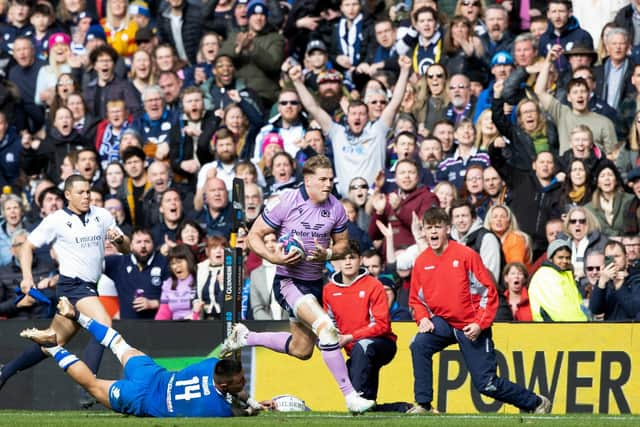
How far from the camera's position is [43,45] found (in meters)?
24.4

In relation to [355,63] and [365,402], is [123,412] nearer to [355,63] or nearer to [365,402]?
[365,402]

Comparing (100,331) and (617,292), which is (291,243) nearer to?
(100,331)

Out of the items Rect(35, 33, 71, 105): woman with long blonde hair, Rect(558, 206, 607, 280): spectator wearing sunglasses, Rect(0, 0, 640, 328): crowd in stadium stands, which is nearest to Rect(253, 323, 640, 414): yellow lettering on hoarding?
Rect(0, 0, 640, 328): crowd in stadium stands

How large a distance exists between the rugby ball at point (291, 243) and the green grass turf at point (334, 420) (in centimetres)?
149

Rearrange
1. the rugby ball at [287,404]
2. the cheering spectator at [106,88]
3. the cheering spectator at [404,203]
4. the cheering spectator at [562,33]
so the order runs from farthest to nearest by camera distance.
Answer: the cheering spectator at [106,88] → the cheering spectator at [562,33] → the cheering spectator at [404,203] → the rugby ball at [287,404]

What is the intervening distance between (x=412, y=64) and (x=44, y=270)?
578 cm

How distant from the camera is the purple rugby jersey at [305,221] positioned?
14.1 m

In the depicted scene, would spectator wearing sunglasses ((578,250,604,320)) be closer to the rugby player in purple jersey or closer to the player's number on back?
the rugby player in purple jersey

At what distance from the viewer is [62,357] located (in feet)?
46.3

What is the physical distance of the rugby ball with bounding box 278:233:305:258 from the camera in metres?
13.9

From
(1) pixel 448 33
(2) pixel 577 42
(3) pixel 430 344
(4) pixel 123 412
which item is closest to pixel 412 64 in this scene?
(1) pixel 448 33

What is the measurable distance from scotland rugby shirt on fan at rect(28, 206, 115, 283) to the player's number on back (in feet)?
10.9

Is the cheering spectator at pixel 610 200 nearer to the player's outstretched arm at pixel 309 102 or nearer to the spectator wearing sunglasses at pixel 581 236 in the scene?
the spectator wearing sunglasses at pixel 581 236

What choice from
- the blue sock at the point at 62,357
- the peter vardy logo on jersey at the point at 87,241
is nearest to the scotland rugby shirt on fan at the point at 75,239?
the peter vardy logo on jersey at the point at 87,241
